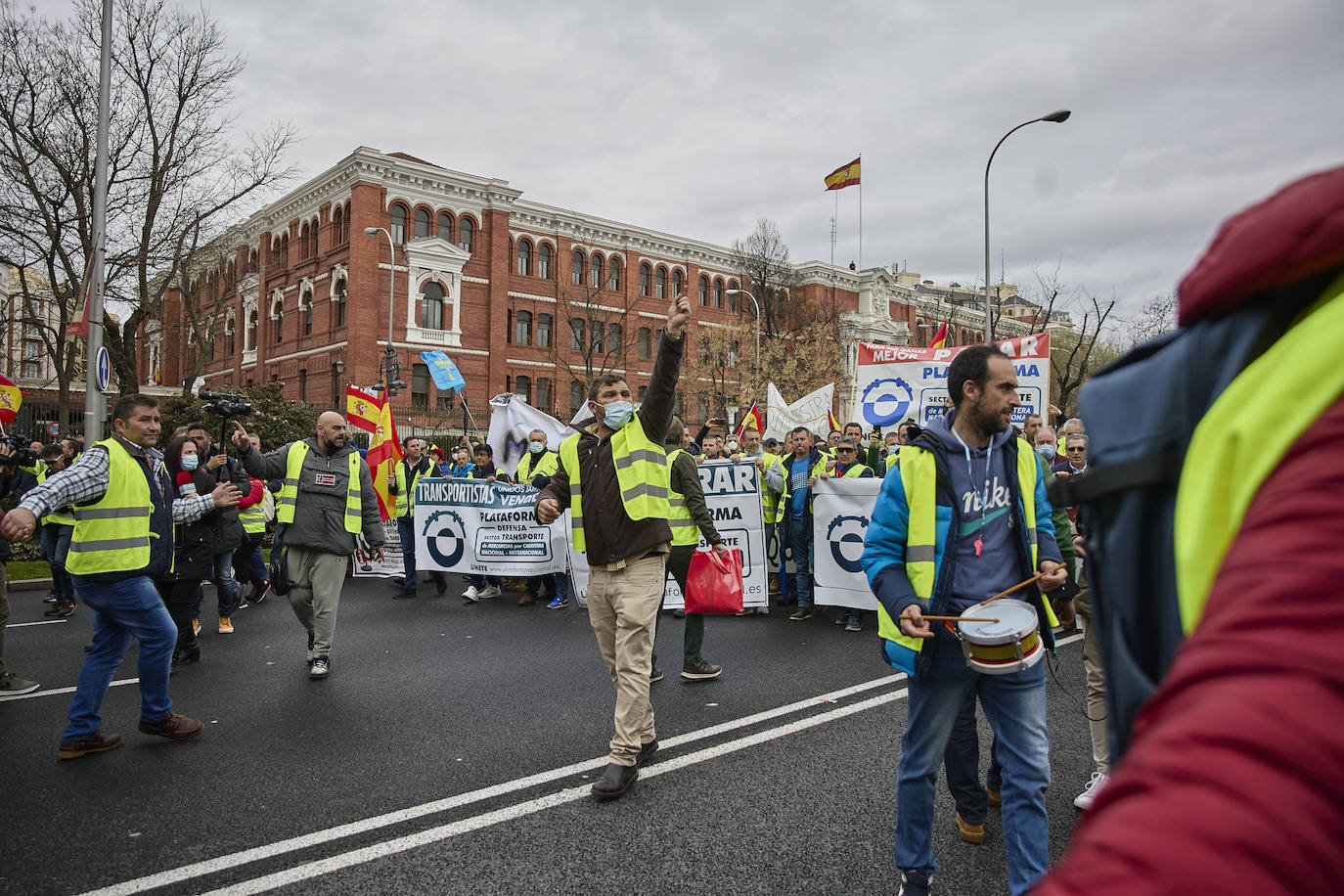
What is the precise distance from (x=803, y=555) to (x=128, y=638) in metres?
6.89

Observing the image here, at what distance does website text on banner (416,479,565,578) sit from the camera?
36.6ft

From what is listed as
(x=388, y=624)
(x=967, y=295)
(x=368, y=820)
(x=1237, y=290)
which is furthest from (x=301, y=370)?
(x=967, y=295)

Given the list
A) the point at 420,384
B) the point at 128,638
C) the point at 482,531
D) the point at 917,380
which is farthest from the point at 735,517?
the point at 420,384

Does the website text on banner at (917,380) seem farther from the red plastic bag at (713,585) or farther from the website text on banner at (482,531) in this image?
the red plastic bag at (713,585)

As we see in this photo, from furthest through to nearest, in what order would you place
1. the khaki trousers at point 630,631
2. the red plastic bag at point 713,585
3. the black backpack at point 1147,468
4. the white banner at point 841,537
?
the white banner at point 841,537, the red plastic bag at point 713,585, the khaki trousers at point 630,631, the black backpack at point 1147,468

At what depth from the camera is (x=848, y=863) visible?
364 cm

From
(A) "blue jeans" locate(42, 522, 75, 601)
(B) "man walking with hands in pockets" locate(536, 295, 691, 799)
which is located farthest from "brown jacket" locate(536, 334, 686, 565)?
(A) "blue jeans" locate(42, 522, 75, 601)

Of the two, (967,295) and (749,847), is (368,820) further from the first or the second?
(967,295)

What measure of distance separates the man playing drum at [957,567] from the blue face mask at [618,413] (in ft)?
6.63

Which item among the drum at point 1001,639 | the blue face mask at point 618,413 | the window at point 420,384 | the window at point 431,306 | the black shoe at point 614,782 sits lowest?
the black shoe at point 614,782

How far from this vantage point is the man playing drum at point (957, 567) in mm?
3191

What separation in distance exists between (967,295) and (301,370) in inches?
2778

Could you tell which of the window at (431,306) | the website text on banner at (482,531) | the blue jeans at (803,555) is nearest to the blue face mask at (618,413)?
the blue jeans at (803,555)

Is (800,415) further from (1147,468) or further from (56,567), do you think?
(1147,468)
